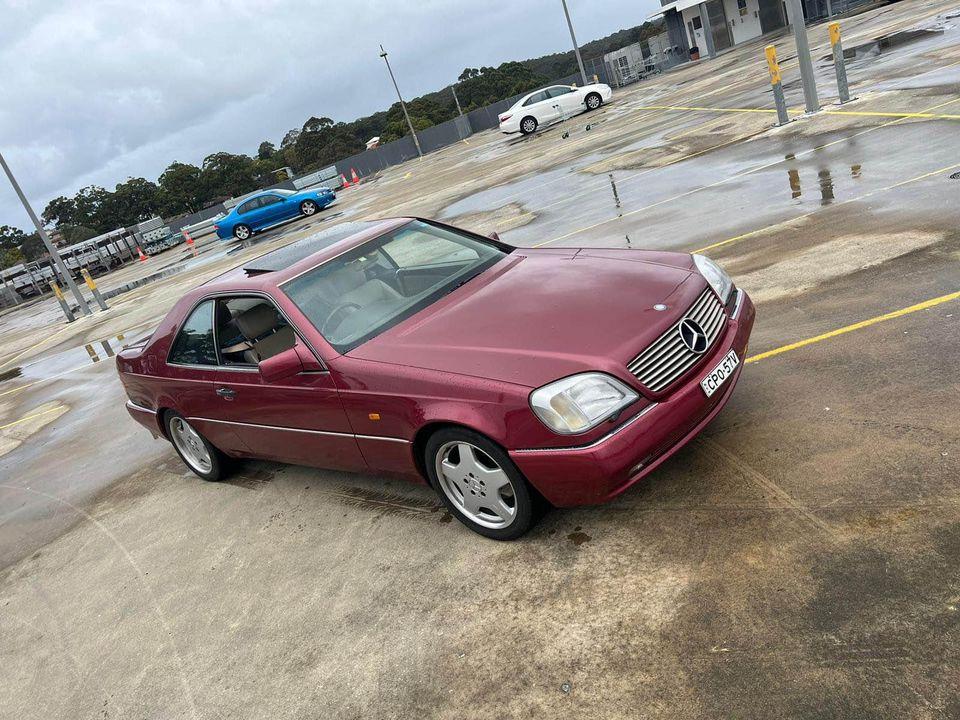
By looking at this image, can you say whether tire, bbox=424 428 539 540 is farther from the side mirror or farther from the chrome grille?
the side mirror

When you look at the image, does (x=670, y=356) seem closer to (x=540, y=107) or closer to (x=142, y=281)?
(x=142, y=281)

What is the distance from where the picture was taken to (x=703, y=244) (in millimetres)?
7805

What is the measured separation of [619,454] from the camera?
3.24 m

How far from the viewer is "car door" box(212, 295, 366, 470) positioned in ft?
13.7

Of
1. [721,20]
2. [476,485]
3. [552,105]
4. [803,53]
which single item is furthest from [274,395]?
[721,20]

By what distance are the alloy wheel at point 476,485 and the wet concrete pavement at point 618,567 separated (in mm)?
176

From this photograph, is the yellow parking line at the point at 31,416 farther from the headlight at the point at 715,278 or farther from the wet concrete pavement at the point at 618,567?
the headlight at the point at 715,278

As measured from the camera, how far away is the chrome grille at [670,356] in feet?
11.1

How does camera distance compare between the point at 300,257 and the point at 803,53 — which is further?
the point at 803,53

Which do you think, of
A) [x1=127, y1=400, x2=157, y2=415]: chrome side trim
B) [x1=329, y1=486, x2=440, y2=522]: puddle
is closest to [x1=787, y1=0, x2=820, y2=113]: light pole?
[x1=329, y1=486, x2=440, y2=522]: puddle

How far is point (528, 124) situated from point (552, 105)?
123 centimetres

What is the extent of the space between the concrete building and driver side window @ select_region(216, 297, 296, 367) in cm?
4169

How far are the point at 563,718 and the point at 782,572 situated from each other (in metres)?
1.06

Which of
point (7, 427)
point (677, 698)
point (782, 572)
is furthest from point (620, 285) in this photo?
point (7, 427)
